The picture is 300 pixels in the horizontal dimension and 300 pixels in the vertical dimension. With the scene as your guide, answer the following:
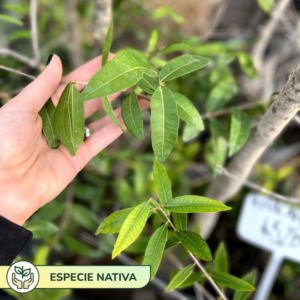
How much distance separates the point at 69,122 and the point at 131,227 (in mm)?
299

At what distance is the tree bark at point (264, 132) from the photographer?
620 millimetres

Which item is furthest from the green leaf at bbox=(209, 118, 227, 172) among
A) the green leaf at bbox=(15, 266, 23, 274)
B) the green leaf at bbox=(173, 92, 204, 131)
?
the green leaf at bbox=(15, 266, 23, 274)

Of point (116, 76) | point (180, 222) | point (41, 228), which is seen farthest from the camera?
point (41, 228)

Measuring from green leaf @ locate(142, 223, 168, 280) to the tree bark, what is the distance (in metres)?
0.40

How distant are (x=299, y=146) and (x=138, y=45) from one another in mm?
1311

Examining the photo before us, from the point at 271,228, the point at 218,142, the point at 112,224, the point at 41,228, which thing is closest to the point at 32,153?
the point at 41,228

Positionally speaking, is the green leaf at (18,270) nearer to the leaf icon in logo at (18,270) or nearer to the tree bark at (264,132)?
the leaf icon in logo at (18,270)

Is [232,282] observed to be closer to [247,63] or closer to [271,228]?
[271,228]

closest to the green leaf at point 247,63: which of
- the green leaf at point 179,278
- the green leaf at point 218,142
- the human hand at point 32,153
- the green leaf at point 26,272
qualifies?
the green leaf at point 218,142

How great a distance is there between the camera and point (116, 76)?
0.54 metres

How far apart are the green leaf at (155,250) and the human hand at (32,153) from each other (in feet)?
1.14

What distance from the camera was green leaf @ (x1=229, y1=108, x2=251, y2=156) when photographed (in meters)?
0.78

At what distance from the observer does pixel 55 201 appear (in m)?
1.24

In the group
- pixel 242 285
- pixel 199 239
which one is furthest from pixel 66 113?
pixel 242 285
